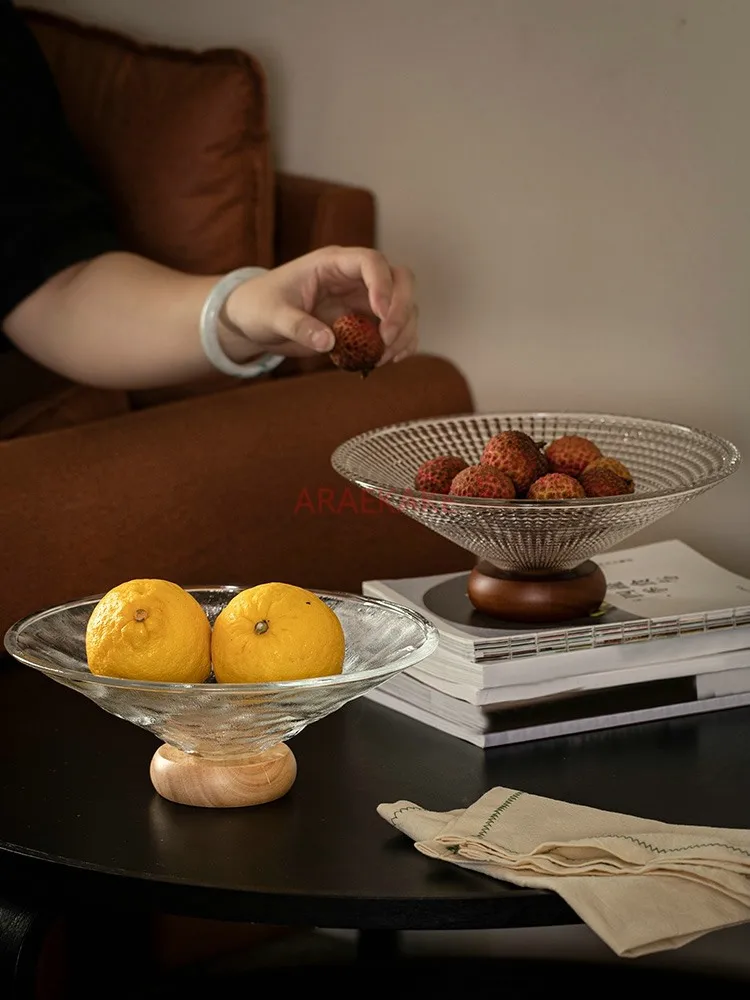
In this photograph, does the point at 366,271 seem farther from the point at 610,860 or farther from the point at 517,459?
the point at 610,860

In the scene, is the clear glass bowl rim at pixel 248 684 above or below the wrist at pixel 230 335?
below

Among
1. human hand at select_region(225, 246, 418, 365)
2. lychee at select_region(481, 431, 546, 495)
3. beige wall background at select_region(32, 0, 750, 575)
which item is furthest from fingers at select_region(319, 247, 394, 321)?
beige wall background at select_region(32, 0, 750, 575)

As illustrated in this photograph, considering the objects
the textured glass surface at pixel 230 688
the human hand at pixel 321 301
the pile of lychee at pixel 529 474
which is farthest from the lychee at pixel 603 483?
the human hand at pixel 321 301

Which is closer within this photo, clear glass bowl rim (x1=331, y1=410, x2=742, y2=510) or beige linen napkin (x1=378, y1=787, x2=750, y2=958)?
beige linen napkin (x1=378, y1=787, x2=750, y2=958)

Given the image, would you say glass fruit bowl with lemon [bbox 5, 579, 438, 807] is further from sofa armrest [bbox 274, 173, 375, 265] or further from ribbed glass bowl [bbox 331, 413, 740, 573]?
sofa armrest [bbox 274, 173, 375, 265]

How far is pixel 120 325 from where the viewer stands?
146cm

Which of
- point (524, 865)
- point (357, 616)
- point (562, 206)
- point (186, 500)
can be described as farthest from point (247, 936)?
point (562, 206)

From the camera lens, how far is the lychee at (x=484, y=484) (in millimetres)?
973

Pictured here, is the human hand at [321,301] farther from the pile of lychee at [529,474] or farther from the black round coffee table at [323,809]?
the black round coffee table at [323,809]

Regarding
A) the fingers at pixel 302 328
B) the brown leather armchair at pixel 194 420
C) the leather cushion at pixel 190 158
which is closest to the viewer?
the fingers at pixel 302 328

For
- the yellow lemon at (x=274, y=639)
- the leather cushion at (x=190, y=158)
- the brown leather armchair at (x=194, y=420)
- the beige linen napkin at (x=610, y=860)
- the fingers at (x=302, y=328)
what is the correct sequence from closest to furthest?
the beige linen napkin at (x=610, y=860)
the yellow lemon at (x=274, y=639)
the fingers at (x=302, y=328)
the brown leather armchair at (x=194, y=420)
the leather cushion at (x=190, y=158)

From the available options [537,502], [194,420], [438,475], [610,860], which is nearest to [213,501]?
[194,420]

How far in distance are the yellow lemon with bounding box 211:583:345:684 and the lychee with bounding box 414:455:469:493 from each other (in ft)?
0.62

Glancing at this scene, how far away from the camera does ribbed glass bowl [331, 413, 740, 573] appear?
96cm
